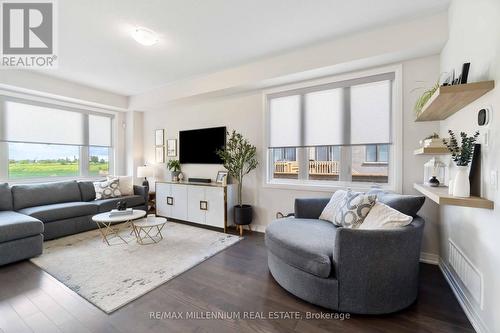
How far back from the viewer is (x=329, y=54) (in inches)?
112

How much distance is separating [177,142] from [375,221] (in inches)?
160

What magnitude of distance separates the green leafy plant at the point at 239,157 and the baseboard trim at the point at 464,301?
2672 mm

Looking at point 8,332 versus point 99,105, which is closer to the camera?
point 8,332

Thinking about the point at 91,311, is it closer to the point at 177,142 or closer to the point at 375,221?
the point at 375,221

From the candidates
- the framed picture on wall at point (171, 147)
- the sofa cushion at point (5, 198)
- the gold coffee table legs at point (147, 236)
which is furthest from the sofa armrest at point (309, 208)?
the sofa cushion at point (5, 198)

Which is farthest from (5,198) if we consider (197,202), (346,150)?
(346,150)

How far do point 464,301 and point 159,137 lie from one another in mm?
5394

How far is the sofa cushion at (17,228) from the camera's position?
8.22 ft

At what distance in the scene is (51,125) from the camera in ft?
14.3

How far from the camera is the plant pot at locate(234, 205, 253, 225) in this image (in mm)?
3597

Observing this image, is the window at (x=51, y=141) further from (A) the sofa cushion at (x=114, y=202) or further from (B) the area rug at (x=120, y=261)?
(B) the area rug at (x=120, y=261)

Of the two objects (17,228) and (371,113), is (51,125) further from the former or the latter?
(371,113)

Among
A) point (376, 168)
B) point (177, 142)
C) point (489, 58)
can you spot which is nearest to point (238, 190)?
point (177, 142)

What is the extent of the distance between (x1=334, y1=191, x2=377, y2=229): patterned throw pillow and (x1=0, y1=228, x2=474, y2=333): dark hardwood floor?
789 millimetres
